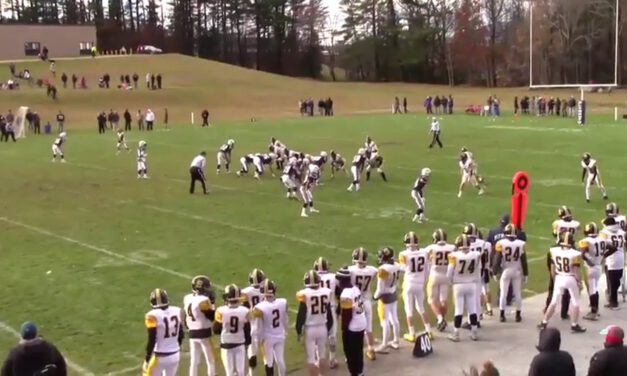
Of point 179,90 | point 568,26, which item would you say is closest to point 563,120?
point 568,26

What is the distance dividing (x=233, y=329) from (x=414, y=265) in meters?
3.21

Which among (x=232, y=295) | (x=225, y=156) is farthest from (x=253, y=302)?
(x=225, y=156)

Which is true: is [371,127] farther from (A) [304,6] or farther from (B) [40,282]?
(A) [304,6]

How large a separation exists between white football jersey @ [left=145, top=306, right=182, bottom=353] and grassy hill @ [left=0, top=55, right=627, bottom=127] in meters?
45.9

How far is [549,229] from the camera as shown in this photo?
18766mm

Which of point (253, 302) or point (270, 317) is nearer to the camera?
point (270, 317)

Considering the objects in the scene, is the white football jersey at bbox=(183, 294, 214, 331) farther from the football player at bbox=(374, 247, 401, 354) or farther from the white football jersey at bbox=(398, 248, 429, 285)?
the white football jersey at bbox=(398, 248, 429, 285)

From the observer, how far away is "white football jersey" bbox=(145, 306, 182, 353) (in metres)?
9.09

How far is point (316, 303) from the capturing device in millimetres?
9812

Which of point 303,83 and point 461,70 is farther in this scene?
point 461,70

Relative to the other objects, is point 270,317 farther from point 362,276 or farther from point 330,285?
point 362,276

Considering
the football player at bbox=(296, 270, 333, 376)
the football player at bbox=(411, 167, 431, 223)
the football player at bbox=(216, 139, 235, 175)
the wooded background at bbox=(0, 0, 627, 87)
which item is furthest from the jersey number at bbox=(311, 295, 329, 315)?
the wooded background at bbox=(0, 0, 627, 87)

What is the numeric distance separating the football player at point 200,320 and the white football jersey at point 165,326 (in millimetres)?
462

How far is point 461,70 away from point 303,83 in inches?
866
